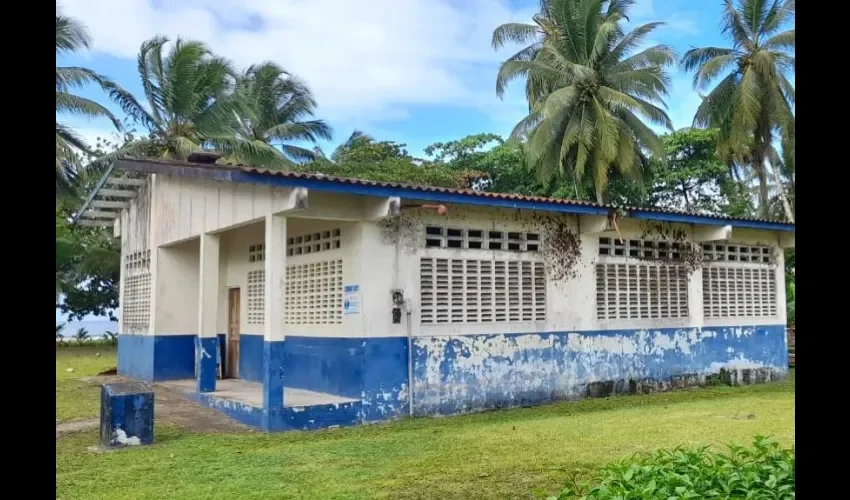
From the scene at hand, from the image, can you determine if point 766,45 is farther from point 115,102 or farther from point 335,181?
point 115,102

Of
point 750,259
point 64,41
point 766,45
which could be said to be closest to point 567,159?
point 766,45

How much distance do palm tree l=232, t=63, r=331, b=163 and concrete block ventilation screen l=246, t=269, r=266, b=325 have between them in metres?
14.2

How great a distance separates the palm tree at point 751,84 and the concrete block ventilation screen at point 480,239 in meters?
13.1

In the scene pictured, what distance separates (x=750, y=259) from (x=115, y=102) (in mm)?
18097

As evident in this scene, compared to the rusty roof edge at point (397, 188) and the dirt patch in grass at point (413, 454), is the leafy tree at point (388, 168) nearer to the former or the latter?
the rusty roof edge at point (397, 188)

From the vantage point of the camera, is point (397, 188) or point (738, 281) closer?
point (397, 188)

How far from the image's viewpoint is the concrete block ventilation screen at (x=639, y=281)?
1250 cm

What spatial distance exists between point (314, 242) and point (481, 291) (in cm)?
262

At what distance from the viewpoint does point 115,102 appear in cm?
2255

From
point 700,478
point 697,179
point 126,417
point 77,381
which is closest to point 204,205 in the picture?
point 126,417

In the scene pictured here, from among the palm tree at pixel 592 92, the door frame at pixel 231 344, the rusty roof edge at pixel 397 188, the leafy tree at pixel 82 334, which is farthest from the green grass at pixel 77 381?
the palm tree at pixel 592 92

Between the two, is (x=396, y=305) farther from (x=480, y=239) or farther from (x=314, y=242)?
(x=314, y=242)

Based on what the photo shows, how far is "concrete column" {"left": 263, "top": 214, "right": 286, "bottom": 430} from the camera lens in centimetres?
915

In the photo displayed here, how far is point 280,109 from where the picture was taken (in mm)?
28391
